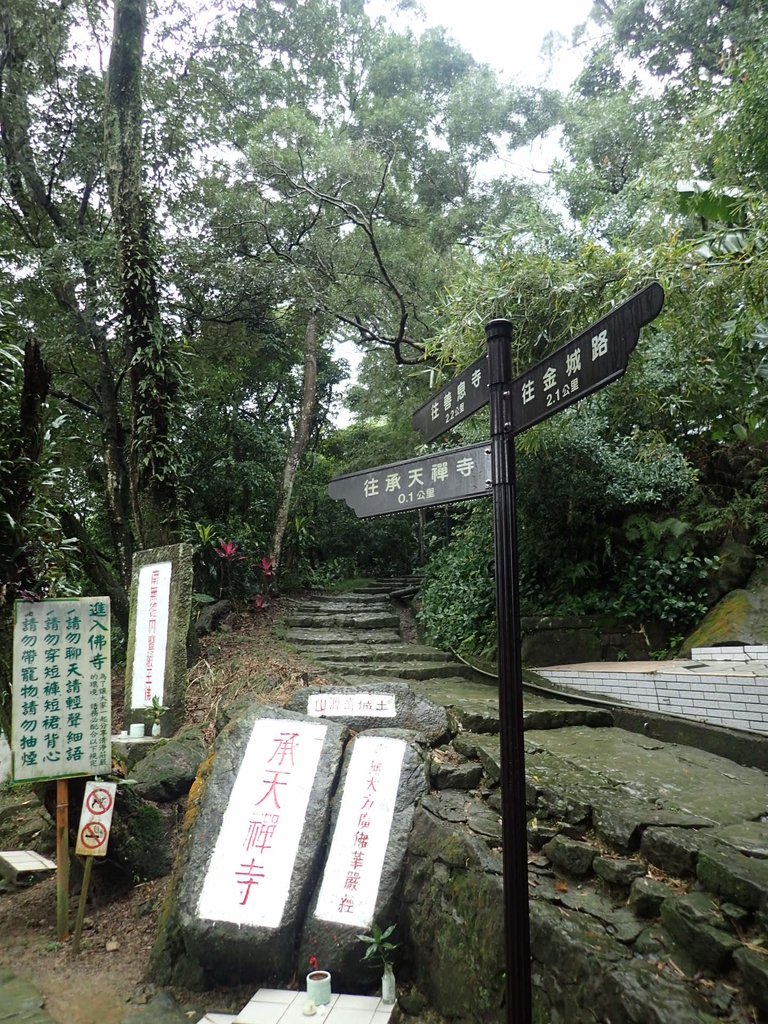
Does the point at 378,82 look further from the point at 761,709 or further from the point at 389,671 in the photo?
the point at 761,709

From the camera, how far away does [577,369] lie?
80.0 inches

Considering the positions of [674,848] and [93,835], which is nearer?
[674,848]

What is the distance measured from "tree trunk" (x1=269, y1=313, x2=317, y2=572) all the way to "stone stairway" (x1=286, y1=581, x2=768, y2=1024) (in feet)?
19.6

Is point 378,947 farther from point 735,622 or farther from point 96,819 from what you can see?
point 735,622

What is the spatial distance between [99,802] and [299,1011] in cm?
184

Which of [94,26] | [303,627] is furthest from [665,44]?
[303,627]

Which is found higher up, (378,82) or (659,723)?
(378,82)

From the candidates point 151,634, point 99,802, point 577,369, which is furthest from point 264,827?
point 577,369

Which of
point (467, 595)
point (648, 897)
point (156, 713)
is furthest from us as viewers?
point (467, 595)

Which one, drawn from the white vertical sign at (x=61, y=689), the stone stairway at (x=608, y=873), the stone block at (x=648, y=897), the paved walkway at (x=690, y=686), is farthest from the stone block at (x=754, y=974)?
the white vertical sign at (x=61, y=689)

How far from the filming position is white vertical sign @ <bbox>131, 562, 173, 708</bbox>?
582 centimetres

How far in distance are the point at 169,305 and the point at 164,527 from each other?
362cm

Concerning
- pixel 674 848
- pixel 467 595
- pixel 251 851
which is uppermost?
pixel 467 595

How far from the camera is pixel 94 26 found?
29.0 feet
